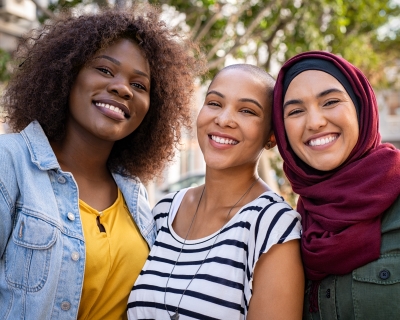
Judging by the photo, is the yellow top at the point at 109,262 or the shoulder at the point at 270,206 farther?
the yellow top at the point at 109,262

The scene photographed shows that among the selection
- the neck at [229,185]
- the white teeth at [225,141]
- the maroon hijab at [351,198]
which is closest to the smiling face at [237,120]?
the white teeth at [225,141]

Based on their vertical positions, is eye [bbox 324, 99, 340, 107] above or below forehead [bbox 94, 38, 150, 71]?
below

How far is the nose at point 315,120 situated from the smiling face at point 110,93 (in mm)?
1029

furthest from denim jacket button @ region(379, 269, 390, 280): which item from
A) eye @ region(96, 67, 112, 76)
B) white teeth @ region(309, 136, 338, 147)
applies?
eye @ region(96, 67, 112, 76)

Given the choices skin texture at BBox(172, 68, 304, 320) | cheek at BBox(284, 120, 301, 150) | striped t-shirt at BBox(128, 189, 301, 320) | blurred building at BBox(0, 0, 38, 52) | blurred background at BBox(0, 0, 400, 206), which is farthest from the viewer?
blurred building at BBox(0, 0, 38, 52)

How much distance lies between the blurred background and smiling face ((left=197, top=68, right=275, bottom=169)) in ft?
3.83

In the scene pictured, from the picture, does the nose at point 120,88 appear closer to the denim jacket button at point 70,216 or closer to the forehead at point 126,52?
the forehead at point 126,52

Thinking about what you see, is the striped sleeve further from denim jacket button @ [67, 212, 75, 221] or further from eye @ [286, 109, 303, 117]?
denim jacket button @ [67, 212, 75, 221]

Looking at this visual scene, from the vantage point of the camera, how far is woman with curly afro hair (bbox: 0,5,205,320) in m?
2.40

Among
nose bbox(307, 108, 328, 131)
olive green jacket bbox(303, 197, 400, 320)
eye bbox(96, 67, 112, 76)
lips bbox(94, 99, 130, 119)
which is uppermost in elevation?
eye bbox(96, 67, 112, 76)

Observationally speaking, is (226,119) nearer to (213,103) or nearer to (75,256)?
(213,103)

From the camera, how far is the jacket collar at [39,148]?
102 inches

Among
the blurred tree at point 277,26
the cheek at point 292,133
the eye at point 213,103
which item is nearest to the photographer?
the cheek at point 292,133

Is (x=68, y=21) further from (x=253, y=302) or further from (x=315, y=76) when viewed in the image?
(x=253, y=302)
